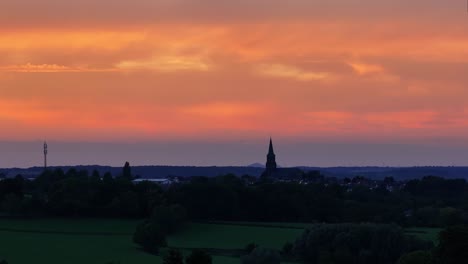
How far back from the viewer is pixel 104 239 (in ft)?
351

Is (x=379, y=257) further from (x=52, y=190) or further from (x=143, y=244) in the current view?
(x=52, y=190)

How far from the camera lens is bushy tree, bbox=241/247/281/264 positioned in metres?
89.1

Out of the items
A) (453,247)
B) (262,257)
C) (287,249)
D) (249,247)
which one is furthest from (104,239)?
(453,247)

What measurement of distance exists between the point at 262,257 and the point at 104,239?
877 inches

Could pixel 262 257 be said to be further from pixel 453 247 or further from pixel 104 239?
pixel 453 247

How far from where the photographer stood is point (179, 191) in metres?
140

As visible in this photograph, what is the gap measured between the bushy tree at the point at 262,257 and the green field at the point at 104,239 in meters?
2.04

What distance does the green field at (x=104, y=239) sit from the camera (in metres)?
94.4

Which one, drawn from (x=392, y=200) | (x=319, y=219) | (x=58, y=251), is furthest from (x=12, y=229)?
(x=392, y=200)

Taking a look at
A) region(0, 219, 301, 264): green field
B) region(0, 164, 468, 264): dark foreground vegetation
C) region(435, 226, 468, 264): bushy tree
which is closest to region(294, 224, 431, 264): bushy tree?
region(0, 164, 468, 264): dark foreground vegetation

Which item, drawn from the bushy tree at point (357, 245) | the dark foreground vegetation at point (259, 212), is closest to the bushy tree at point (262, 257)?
the dark foreground vegetation at point (259, 212)

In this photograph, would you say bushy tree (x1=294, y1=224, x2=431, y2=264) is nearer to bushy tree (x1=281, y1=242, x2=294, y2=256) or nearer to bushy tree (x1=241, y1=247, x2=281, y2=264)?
bushy tree (x1=281, y1=242, x2=294, y2=256)

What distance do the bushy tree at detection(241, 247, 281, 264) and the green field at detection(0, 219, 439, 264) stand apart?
2036 millimetres

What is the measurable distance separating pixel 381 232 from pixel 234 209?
117ft
